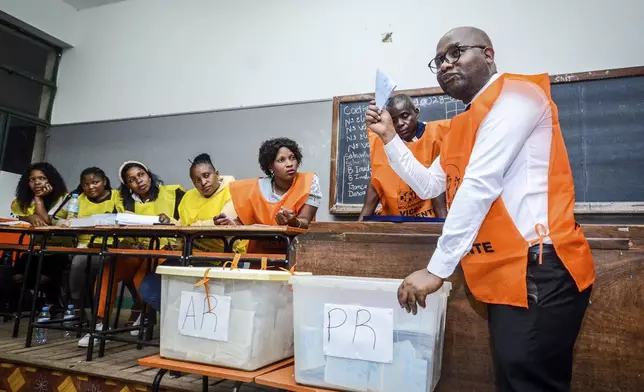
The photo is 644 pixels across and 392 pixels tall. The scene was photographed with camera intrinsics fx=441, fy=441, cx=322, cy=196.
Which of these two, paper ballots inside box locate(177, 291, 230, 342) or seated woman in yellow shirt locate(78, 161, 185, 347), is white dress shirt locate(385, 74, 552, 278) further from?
seated woman in yellow shirt locate(78, 161, 185, 347)

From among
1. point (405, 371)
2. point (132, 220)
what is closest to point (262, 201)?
point (132, 220)

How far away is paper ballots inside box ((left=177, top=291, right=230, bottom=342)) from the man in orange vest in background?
110 cm

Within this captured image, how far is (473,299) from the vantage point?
127cm

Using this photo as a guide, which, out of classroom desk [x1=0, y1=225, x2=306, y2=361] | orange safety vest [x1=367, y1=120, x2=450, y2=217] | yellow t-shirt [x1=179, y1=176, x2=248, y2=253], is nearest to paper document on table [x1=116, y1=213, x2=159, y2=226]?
classroom desk [x1=0, y1=225, x2=306, y2=361]

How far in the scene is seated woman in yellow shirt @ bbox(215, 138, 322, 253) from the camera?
278 cm

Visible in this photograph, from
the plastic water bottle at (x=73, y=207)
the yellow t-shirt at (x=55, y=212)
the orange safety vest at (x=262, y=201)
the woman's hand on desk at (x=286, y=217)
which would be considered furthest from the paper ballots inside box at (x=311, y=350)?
the plastic water bottle at (x=73, y=207)

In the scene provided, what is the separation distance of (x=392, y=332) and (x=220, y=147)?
11.0ft

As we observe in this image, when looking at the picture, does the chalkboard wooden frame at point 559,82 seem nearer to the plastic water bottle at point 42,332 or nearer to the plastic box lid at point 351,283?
the plastic water bottle at point 42,332

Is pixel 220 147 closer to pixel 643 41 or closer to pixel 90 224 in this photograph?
pixel 90 224

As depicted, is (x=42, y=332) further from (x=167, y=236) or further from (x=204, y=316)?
(x=204, y=316)

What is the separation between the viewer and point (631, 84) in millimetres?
2945

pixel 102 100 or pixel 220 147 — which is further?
pixel 102 100

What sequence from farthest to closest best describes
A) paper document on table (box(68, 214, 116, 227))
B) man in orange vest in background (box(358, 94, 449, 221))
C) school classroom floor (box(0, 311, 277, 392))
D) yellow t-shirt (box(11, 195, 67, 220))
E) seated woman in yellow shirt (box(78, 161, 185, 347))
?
yellow t-shirt (box(11, 195, 67, 220))
seated woman in yellow shirt (box(78, 161, 185, 347))
paper document on table (box(68, 214, 116, 227))
man in orange vest in background (box(358, 94, 449, 221))
school classroom floor (box(0, 311, 277, 392))

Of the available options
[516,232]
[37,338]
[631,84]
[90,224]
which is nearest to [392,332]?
[516,232]
